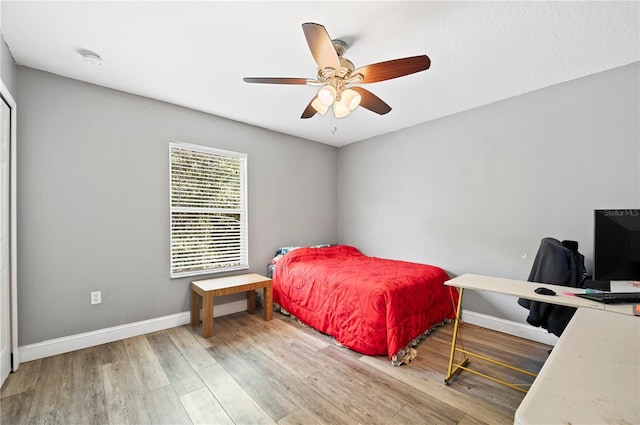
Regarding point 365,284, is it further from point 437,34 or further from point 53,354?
point 53,354

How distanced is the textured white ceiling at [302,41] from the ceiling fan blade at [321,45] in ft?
0.97

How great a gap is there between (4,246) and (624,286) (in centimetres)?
428

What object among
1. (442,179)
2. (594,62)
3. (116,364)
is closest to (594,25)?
(594,62)

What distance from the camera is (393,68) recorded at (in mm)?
1771

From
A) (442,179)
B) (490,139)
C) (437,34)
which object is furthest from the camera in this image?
(442,179)

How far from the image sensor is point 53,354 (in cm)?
239

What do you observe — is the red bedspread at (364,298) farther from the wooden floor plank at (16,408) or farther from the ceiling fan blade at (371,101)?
the wooden floor plank at (16,408)

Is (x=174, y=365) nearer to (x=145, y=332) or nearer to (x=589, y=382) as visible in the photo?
(x=145, y=332)

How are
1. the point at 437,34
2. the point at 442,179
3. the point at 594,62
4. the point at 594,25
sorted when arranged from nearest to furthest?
the point at 594,25 → the point at 437,34 → the point at 594,62 → the point at 442,179

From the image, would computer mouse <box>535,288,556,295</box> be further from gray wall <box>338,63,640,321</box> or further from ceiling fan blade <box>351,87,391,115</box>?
ceiling fan blade <box>351,87,391,115</box>

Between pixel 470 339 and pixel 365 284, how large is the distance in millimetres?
1272

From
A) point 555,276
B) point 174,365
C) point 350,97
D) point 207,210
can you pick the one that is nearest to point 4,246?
point 174,365

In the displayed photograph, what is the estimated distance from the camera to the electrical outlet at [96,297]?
2608 mm

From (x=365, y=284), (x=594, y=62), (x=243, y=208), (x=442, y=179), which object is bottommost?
(x=365, y=284)
